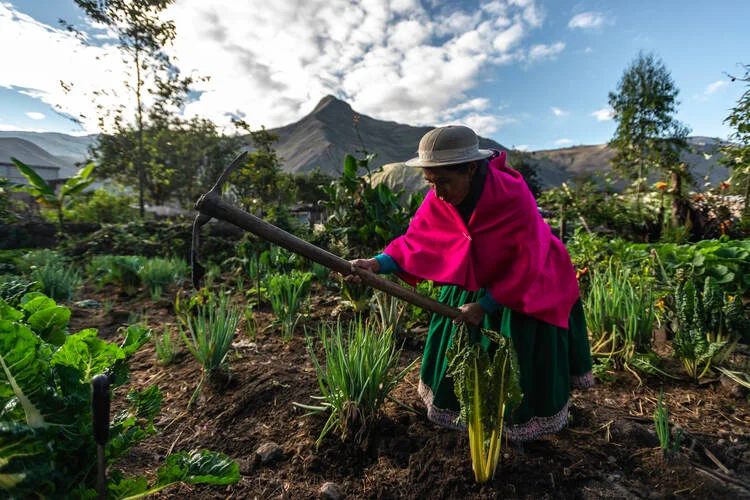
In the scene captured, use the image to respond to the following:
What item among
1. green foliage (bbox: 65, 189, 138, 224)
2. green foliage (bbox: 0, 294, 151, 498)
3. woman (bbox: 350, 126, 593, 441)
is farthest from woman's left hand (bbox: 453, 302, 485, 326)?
green foliage (bbox: 65, 189, 138, 224)

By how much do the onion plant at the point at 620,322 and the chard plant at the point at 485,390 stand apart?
155 centimetres

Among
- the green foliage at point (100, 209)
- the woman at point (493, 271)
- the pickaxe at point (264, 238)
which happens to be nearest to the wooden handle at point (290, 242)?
the pickaxe at point (264, 238)

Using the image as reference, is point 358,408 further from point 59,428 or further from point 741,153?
point 741,153

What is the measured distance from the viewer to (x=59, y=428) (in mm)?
940

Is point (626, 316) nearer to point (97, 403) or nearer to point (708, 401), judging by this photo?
point (708, 401)

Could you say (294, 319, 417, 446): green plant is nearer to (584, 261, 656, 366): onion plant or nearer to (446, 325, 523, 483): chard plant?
(446, 325, 523, 483): chard plant

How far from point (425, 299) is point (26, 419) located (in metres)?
1.32

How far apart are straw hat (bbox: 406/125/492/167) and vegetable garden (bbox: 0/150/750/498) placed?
74 centimetres

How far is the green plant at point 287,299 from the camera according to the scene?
9.09ft

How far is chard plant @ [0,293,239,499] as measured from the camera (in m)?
0.84

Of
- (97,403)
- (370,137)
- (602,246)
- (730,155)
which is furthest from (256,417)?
(370,137)

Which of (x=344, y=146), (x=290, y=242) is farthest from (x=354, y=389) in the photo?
(x=344, y=146)

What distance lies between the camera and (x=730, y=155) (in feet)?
15.5

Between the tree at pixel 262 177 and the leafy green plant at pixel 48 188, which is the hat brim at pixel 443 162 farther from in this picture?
the leafy green plant at pixel 48 188
